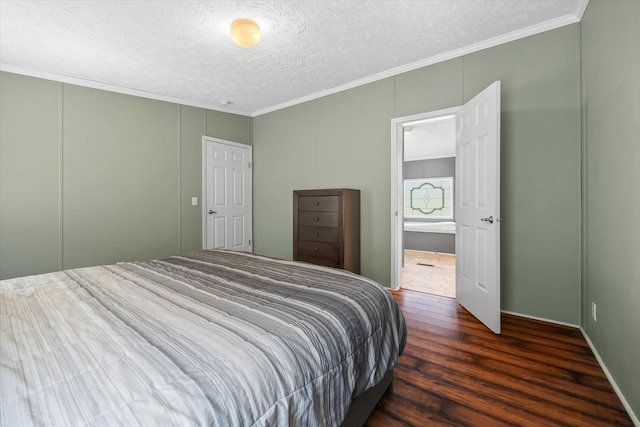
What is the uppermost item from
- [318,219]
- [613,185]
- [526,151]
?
[526,151]

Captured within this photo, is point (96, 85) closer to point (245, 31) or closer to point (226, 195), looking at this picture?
point (226, 195)

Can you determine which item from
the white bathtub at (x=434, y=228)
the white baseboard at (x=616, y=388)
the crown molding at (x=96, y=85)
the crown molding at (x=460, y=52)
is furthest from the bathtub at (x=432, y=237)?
the crown molding at (x=96, y=85)

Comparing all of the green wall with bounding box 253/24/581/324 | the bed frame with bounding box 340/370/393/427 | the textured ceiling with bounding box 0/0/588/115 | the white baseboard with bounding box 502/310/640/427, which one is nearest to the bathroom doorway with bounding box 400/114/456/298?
the green wall with bounding box 253/24/581/324

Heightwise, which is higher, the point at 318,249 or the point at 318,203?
the point at 318,203

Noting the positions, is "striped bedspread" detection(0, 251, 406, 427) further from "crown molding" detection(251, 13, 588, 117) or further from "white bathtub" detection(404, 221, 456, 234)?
"white bathtub" detection(404, 221, 456, 234)

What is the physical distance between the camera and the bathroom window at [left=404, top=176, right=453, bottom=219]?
22.3 ft

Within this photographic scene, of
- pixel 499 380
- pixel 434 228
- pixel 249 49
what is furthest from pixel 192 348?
pixel 434 228

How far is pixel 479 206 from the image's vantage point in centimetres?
247

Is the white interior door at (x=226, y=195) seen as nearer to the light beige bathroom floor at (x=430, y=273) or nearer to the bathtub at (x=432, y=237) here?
the light beige bathroom floor at (x=430, y=273)

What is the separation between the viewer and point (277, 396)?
76 centimetres

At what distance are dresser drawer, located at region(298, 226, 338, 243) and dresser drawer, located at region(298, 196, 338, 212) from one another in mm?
230

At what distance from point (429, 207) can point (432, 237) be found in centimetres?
125

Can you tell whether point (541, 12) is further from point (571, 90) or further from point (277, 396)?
point (277, 396)

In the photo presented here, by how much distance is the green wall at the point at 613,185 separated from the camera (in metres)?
1.39
